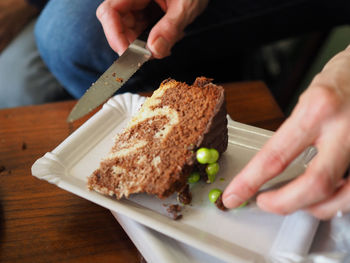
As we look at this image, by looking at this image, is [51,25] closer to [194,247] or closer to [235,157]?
[235,157]

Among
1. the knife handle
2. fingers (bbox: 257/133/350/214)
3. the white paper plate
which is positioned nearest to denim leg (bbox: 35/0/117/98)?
the knife handle

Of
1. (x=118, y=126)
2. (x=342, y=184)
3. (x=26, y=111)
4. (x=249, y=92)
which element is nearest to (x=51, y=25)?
(x=26, y=111)

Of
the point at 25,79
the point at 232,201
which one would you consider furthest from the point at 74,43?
the point at 232,201

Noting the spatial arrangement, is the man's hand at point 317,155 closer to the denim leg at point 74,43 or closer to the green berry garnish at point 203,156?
the green berry garnish at point 203,156

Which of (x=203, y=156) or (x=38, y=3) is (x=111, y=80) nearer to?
(x=203, y=156)

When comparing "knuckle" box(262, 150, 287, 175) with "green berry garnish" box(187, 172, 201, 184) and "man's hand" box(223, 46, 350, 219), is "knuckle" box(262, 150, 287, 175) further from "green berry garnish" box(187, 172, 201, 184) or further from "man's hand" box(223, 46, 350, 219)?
"green berry garnish" box(187, 172, 201, 184)

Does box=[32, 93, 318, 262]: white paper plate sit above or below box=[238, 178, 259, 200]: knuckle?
below
